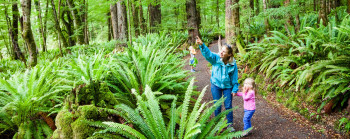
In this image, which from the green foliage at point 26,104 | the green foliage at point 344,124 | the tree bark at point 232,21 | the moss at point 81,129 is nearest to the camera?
the moss at point 81,129

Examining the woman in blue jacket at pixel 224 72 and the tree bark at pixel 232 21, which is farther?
the tree bark at pixel 232 21

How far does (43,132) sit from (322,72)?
4515mm

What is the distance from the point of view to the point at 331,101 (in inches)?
121

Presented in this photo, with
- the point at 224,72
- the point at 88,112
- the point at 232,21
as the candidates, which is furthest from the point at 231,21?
the point at 88,112

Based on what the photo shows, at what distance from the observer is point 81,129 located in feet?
6.09

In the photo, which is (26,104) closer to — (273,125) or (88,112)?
(88,112)

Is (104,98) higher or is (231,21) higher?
(231,21)

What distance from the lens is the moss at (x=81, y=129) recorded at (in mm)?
1848

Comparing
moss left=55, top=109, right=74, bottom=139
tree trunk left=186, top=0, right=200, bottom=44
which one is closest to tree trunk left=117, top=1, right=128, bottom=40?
tree trunk left=186, top=0, right=200, bottom=44

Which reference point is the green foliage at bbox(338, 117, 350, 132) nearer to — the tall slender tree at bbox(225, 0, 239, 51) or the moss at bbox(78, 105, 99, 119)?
the moss at bbox(78, 105, 99, 119)

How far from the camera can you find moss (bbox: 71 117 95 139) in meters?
1.85

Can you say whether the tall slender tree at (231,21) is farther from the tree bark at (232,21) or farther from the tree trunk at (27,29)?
the tree trunk at (27,29)

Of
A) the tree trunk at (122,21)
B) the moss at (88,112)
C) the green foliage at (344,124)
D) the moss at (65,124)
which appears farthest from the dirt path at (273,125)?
the tree trunk at (122,21)

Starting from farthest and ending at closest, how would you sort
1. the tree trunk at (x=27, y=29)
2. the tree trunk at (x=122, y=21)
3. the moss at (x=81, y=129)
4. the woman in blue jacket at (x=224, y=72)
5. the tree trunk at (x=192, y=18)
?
the tree trunk at (x=192, y=18) < the tree trunk at (x=122, y=21) < the tree trunk at (x=27, y=29) < the woman in blue jacket at (x=224, y=72) < the moss at (x=81, y=129)
